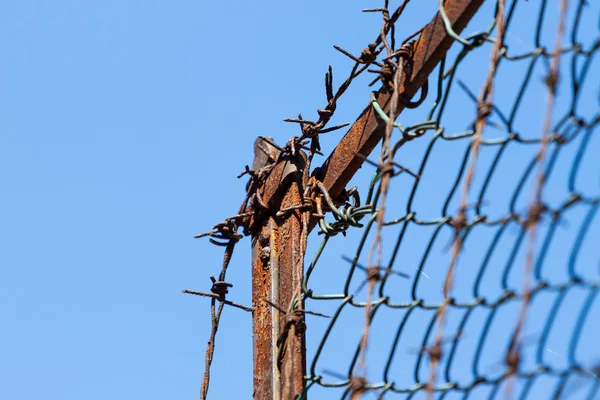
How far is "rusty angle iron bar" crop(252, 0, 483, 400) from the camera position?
9.68ft

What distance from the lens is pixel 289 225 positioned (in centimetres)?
351

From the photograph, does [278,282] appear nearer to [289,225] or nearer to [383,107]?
[289,225]

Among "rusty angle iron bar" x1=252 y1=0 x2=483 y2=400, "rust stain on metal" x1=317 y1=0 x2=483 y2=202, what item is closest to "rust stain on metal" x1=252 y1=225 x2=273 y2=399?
"rusty angle iron bar" x1=252 y1=0 x2=483 y2=400

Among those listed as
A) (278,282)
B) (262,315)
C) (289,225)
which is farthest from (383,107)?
(262,315)

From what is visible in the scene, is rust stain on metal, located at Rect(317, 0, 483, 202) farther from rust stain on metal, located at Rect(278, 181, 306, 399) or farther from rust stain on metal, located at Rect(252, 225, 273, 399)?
rust stain on metal, located at Rect(252, 225, 273, 399)

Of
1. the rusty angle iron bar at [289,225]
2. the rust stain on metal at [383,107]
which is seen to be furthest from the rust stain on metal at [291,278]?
the rust stain on metal at [383,107]

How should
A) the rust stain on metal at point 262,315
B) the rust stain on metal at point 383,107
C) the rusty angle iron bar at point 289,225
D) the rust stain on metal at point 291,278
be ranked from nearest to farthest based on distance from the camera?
the rust stain on metal at point 383,107
the rusty angle iron bar at point 289,225
the rust stain on metal at point 291,278
the rust stain on metal at point 262,315

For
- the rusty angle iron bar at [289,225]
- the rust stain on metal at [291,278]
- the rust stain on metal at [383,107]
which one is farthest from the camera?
the rust stain on metal at [291,278]

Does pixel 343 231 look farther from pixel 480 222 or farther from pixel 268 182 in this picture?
pixel 480 222

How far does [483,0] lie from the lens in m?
2.76

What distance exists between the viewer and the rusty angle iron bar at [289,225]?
2.95 metres

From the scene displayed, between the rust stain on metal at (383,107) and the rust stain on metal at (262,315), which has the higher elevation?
the rust stain on metal at (383,107)

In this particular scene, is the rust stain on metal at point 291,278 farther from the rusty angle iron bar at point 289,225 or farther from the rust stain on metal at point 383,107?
the rust stain on metal at point 383,107

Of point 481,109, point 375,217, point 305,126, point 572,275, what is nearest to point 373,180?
point 375,217
